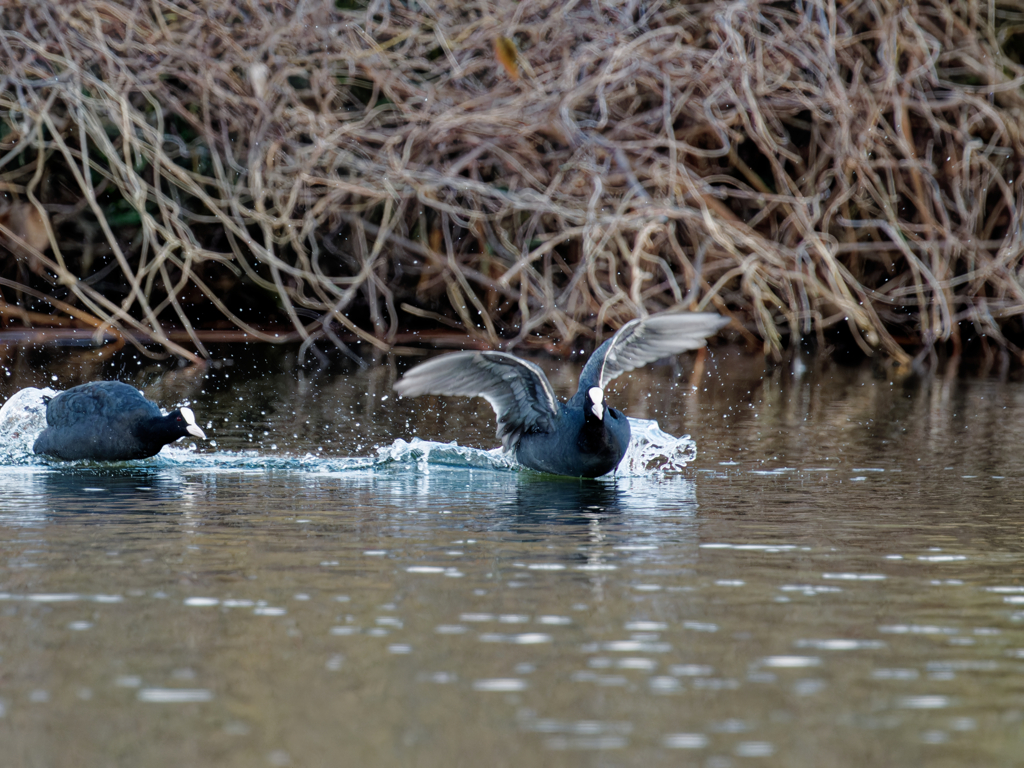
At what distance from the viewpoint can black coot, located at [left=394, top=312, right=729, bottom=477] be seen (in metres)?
7.89

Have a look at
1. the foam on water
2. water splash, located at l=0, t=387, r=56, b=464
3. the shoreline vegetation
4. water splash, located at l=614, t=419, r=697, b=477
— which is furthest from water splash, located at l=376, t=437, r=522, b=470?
the shoreline vegetation

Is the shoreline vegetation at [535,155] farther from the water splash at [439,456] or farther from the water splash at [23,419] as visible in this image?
the water splash at [439,456]

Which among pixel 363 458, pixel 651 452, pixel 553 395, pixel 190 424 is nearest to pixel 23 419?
pixel 190 424

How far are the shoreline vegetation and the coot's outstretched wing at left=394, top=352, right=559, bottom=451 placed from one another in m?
3.75

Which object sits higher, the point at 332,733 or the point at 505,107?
the point at 505,107

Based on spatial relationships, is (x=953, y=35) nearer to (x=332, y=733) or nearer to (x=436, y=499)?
(x=436, y=499)

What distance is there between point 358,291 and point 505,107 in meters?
3.61

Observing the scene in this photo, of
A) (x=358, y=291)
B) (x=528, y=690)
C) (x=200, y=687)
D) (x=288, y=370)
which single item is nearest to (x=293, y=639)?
(x=200, y=687)

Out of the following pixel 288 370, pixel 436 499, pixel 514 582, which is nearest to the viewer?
pixel 514 582

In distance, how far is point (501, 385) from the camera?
8.33 m

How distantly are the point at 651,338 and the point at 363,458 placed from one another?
1712mm

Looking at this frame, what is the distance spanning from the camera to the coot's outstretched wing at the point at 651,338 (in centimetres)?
833

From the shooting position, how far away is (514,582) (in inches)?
209

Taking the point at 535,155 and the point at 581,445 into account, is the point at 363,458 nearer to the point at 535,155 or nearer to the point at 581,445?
the point at 581,445
